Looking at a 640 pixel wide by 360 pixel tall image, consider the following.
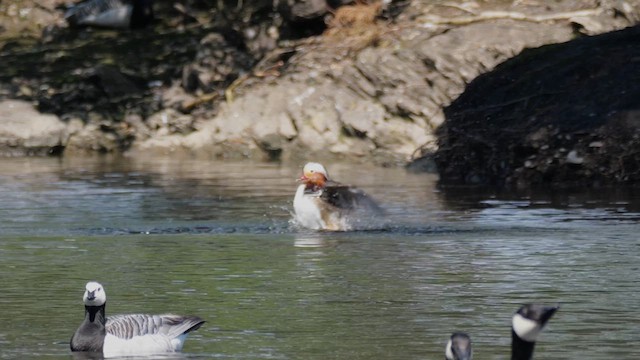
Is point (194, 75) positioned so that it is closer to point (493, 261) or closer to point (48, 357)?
point (493, 261)

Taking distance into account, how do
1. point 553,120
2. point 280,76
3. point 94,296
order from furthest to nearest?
point 280,76
point 553,120
point 94,296

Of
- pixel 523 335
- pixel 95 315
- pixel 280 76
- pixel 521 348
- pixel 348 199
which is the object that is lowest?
pixel 280 76

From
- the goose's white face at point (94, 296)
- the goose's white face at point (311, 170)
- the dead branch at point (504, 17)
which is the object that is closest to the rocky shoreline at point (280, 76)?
the dead branch at point (504, 17)

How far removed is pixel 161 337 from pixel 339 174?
15.9 meters

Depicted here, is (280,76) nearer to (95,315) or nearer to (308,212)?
(308,212)

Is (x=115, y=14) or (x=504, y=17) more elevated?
(x=504, y=17)

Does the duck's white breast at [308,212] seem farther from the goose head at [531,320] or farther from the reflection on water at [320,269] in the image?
the goose head at [531,320]

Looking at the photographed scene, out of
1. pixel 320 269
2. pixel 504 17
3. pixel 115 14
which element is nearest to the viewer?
pixel 320 269

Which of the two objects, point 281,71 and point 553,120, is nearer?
point 553,120

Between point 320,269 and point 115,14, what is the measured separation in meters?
21.8

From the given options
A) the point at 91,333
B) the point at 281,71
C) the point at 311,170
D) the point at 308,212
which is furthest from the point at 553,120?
the point at 91,333

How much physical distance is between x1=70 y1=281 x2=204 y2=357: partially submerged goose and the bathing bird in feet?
82.3

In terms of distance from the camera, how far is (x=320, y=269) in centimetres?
1702

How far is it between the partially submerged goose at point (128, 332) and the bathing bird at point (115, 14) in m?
25.1
